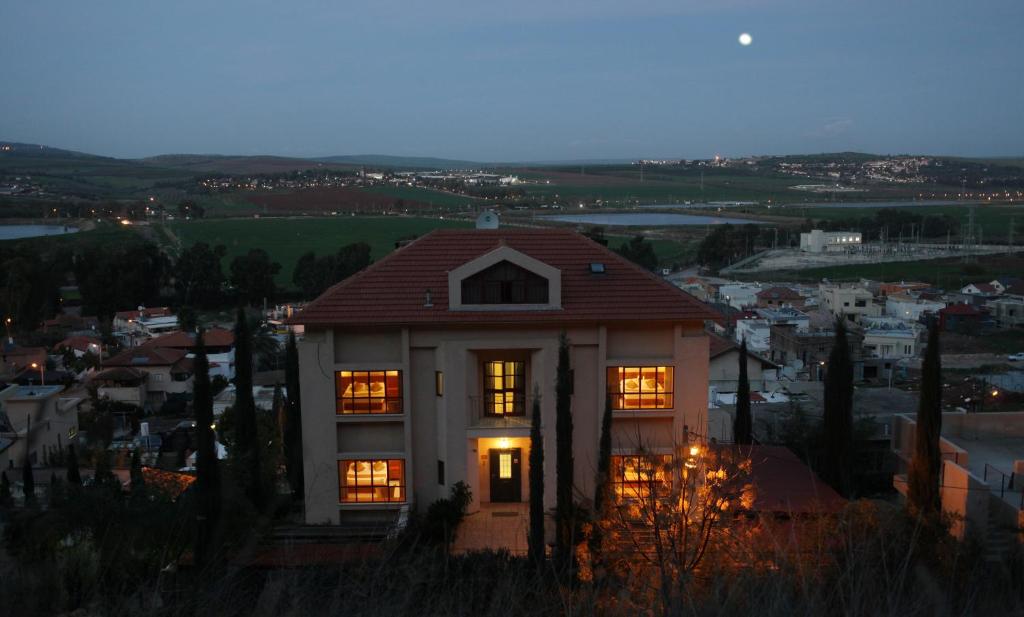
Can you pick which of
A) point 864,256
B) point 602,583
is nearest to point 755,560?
point 602,583

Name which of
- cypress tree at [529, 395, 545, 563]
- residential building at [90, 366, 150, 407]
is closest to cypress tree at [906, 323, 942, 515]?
cypress tree at [529, 395, 545, 563]

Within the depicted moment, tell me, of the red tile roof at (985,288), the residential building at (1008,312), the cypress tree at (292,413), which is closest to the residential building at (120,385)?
the cypress tree at (292,413)

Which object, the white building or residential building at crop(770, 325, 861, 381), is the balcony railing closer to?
residential building at crop(770, 325, 861, 381)

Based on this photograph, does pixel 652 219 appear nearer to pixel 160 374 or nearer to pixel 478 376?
pixel 160 374

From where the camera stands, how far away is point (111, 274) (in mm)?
49906

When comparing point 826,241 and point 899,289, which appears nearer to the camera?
point 899,289

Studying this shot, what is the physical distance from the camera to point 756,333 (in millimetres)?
36844

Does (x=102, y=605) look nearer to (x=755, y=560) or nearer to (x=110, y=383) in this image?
(x=755, y=560)

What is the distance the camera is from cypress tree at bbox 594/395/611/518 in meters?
11.2

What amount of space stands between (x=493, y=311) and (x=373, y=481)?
3.20 m

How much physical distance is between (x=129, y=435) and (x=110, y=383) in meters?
4.56

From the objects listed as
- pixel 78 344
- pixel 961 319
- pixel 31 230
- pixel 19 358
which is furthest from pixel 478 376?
pixel 31 230

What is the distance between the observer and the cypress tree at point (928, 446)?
36.1 ft

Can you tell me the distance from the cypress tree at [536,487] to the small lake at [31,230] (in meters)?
75.7
